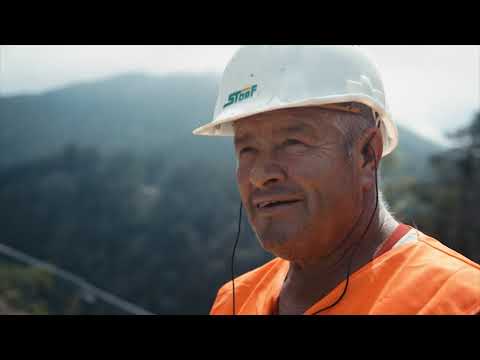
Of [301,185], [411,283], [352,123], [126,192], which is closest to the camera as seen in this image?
[411,283]

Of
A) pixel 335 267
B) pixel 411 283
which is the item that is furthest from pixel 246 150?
pixel 411 283

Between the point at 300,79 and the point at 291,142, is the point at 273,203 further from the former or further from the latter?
the point at 300,79

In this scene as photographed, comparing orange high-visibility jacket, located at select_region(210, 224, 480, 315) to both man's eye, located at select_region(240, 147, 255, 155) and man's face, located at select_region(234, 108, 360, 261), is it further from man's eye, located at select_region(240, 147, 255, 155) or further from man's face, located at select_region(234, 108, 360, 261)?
man's eye, located at select_region(240, 147, 255, 155)

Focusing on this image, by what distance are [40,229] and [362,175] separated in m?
9.76

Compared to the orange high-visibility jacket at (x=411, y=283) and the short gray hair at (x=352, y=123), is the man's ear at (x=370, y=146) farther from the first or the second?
the orange high-visibility jacket at (x=411, y=283)

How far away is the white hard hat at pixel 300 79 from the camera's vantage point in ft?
6.11

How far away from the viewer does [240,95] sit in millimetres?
2021

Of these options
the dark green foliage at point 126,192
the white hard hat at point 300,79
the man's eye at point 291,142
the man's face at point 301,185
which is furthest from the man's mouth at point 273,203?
the dark green foliage at point 126,192

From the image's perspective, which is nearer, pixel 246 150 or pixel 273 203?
pixel 273 203

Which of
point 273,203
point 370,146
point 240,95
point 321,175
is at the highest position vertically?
point 240,95

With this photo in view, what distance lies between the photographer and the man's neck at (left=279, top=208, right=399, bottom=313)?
191 centimetres

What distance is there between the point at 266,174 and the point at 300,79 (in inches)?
15.7

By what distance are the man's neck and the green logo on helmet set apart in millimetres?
709

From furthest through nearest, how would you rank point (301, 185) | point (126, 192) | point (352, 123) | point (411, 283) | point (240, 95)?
point (126, 192)
point (240, 95)
point (352, 123)
point (301, 185)
point (411, 283)
